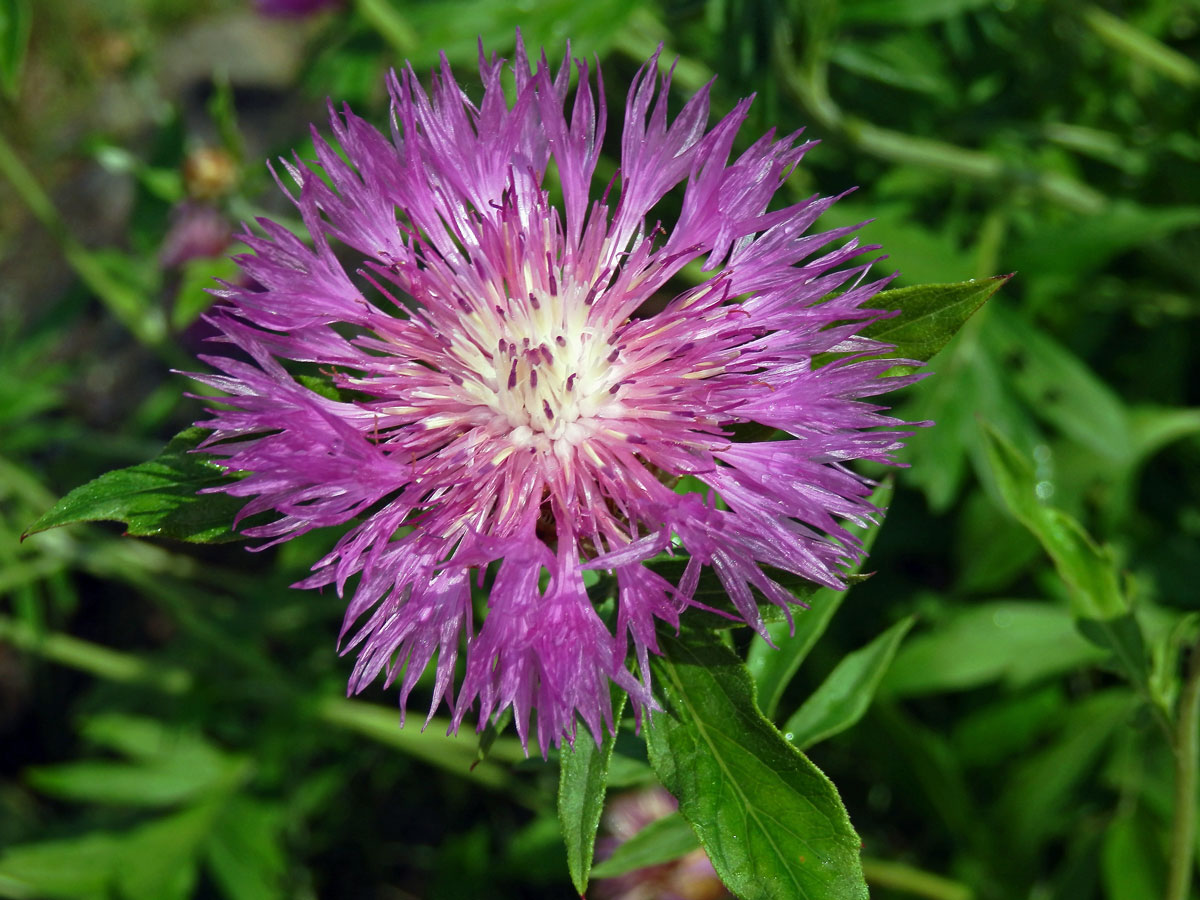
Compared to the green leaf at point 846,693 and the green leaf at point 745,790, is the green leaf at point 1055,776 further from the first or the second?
the green leaf at point 745,790

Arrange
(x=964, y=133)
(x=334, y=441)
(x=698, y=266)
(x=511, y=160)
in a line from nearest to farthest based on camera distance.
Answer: (x=334, y=441), (x=511, y=160), (x=698, y=266), (x=964, y=133)

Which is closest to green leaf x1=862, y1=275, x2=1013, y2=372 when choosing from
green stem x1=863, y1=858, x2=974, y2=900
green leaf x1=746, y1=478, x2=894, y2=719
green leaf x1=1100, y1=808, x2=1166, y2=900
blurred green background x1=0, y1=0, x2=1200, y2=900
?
green leaf x1=746, y1=478, x2=894, y2=719


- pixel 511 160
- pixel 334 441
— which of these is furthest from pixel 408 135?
pixel 334 441

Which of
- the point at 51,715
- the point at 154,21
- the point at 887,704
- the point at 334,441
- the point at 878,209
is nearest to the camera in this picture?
the point at 334,441

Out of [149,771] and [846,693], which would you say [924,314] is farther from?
[149,771]

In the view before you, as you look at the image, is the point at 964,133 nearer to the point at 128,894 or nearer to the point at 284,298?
the point at 284,298

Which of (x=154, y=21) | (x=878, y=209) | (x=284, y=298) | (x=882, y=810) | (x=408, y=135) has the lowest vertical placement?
(x=882, y=810)

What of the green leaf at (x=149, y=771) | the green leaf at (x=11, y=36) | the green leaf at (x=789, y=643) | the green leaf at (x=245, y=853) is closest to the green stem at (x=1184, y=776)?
the green leaf at (x=789, y=643)
